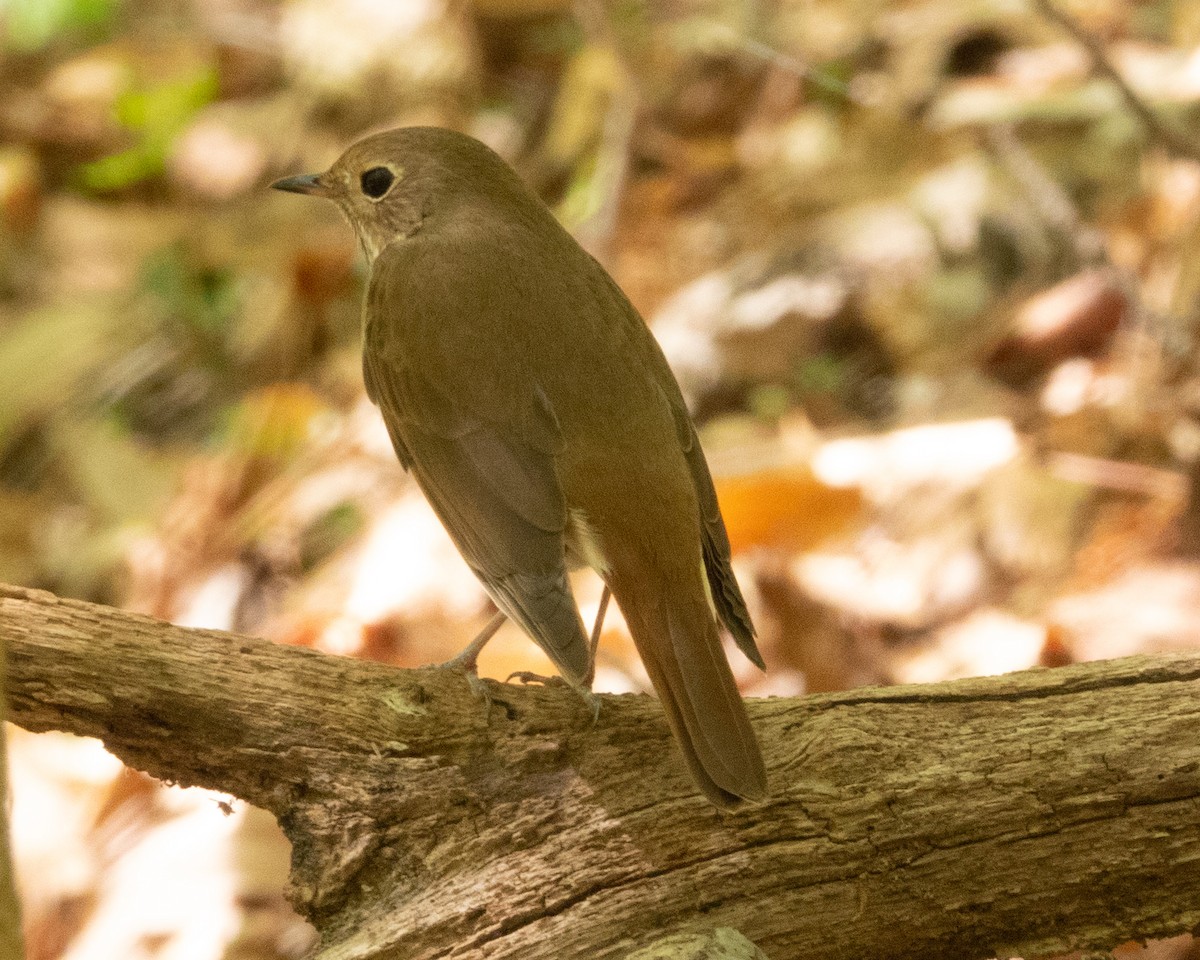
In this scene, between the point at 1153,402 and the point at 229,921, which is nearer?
the point at 229,921

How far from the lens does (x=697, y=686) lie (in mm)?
2740

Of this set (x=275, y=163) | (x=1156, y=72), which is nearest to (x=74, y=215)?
(x=275, y=163)

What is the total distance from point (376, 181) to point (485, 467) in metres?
1.13

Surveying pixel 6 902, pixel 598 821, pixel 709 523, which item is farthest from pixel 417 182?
pixel 6 902

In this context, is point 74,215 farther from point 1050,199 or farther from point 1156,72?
point 1156,72

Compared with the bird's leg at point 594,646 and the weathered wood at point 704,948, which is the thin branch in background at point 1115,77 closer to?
the bird's leg at point 594,646

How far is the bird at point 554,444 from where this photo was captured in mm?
2828

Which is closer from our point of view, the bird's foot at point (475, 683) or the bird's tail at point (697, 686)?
the bird's tail at point (697, 686)

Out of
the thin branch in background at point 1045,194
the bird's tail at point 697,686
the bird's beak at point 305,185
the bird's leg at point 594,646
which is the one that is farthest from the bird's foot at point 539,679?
the thin branch in background at point 1045,194

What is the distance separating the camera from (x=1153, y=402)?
536 cm

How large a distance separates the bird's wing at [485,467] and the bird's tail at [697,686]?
0.14 m

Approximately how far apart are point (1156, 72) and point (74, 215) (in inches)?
234

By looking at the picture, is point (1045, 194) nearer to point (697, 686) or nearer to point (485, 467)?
point (485, 467)

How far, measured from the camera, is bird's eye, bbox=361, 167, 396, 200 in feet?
12.8
